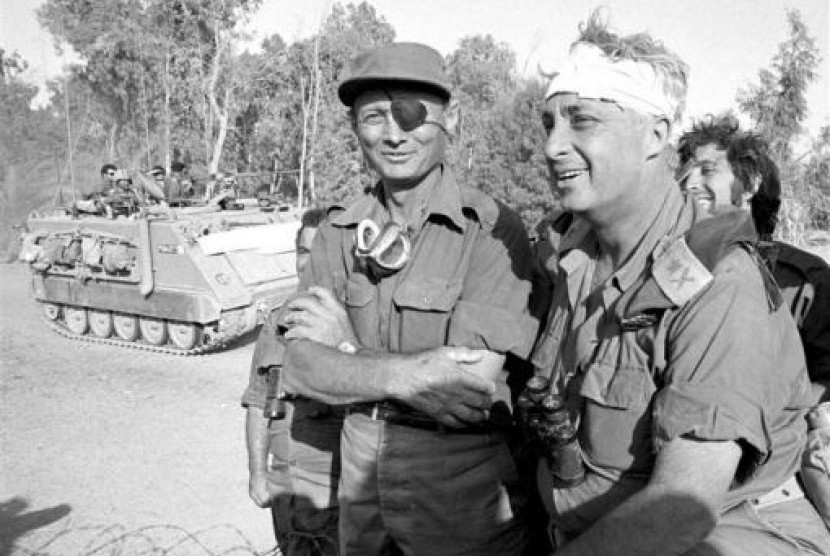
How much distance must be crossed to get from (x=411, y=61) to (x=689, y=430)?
1487 millimetres

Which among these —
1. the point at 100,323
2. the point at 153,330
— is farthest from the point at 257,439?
the point at 100,323

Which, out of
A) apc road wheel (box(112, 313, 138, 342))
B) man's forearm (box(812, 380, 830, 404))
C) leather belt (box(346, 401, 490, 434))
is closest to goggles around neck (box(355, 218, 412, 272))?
leather belt (box(346, 401, 490, 434))

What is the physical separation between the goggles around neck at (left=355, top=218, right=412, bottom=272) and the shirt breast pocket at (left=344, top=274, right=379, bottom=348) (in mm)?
88

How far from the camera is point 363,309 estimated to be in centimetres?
241

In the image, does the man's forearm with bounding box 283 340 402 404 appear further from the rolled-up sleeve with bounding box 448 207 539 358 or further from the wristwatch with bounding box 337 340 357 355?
the rolled-up sleeve with bounding box 448 207 539 358

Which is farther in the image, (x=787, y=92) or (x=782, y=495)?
(x=787, y=92)

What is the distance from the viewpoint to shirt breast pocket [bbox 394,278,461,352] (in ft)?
7.48

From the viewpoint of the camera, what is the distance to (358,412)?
2.36 metres

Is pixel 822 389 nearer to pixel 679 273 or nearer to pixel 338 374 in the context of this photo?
pixel 679 273

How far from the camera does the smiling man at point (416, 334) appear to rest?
216cm

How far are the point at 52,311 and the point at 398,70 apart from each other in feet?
40.7

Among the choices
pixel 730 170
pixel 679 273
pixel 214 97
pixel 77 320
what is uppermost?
pixel 214 97

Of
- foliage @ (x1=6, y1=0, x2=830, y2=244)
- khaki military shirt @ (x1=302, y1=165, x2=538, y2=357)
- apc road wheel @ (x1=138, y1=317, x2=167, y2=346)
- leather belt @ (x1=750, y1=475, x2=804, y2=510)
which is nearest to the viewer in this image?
leather belt @ (x1=750, y1=475, x2=804, y2=510)

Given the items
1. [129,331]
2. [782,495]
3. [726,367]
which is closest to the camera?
[726,367]
